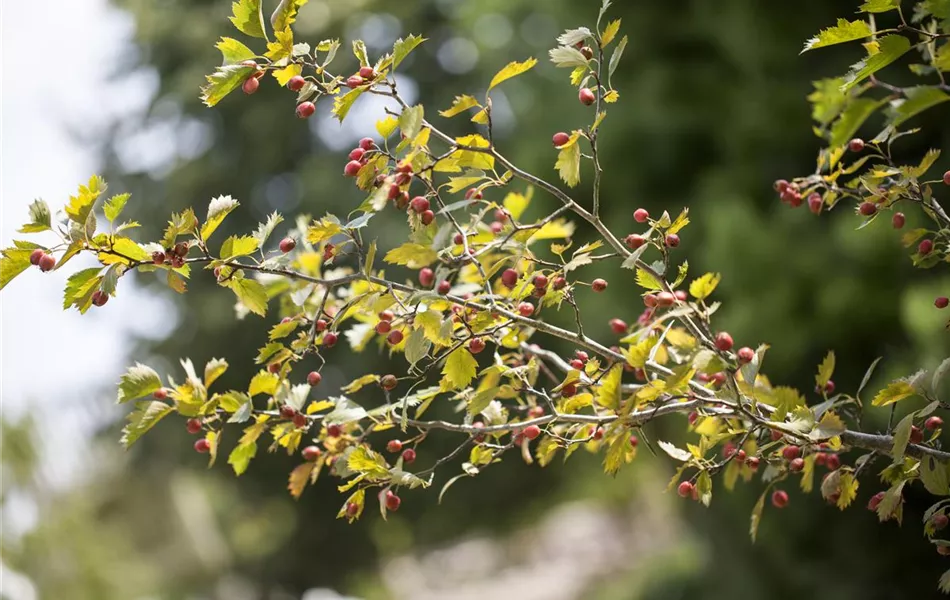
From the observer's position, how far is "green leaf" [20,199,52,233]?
121 cm

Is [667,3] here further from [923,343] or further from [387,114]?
[387,114]

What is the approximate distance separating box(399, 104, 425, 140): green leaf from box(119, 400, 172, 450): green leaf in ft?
1.81

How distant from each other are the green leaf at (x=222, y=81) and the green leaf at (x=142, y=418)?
1.51 ft

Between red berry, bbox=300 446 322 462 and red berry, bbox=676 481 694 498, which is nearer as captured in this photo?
red berry, bbox=676 481 694 498

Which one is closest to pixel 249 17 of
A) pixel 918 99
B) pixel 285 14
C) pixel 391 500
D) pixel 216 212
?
pixel 285 14

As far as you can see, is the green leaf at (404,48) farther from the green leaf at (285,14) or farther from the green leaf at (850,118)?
the green leaf at (850,118)

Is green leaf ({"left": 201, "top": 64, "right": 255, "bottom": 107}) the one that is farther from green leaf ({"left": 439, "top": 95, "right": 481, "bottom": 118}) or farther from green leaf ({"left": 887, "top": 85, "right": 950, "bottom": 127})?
green leaf ({"left": 887, "top": 85, "right": 950, "bottom": 127})

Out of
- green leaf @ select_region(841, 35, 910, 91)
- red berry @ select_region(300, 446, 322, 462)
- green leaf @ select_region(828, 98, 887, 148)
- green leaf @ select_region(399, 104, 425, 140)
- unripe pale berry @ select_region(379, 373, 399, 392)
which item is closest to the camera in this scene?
green leaf @ select_region(828, 98, 887, 148)

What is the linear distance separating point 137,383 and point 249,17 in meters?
0.57

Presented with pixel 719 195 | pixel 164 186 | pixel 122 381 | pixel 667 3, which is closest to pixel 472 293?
pixel 122 381

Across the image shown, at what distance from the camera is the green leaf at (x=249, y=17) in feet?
4.21

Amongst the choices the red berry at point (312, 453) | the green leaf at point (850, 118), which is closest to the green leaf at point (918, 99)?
the green leaf at point (850, 118)

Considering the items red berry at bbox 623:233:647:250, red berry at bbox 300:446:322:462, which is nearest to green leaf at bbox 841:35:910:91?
red berry at bbox 623:233:647:250

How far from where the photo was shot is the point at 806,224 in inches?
185
